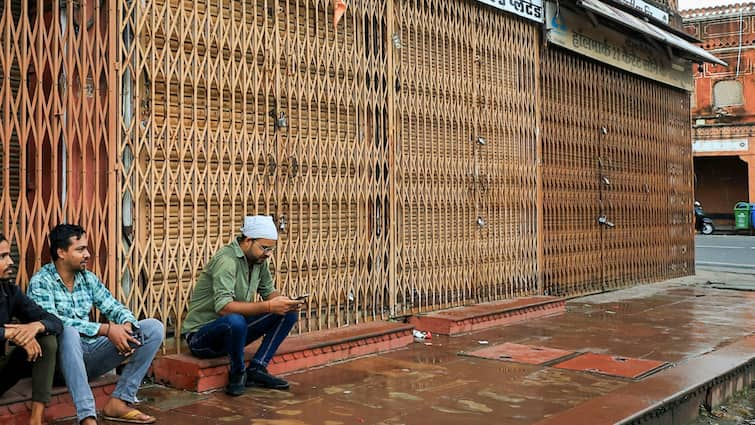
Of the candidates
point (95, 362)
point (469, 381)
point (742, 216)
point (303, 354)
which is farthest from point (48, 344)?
point (742, 216)

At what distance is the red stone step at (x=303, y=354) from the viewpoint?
4789mm

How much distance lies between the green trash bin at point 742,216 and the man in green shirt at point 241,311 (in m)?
26.8

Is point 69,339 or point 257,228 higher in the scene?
point 257,228

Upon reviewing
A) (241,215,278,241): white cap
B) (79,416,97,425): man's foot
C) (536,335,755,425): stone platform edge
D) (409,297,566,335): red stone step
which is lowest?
(536,335,755,425): stone platform edge

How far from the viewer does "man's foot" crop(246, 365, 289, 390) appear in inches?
190

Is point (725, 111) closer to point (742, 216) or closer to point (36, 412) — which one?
point (742, 216)

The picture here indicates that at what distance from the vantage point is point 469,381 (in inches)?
207

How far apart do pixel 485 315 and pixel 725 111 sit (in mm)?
26552

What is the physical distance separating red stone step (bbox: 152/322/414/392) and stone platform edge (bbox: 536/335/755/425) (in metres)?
2.02

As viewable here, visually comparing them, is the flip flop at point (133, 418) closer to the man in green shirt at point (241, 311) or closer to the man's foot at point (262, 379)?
the man in green shirt at point (241, 311)

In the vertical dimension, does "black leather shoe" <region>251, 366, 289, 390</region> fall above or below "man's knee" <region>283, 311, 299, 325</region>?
below

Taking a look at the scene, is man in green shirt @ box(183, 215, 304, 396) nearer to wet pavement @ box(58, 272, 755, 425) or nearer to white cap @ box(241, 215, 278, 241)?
white cap @ box(241, 215, 278, 241)

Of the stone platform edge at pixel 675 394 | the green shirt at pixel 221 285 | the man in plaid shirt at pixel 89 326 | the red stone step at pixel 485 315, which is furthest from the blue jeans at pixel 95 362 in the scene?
the red stone step at pixel 485 315

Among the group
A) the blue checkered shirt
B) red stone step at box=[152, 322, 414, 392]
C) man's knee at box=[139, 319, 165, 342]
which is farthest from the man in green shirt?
the blue checkered shirt
